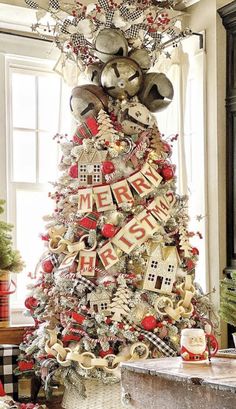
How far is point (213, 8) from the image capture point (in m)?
4.52

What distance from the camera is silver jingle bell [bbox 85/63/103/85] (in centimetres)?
384

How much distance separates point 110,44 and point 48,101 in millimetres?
1041

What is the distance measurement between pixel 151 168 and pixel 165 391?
1.76m

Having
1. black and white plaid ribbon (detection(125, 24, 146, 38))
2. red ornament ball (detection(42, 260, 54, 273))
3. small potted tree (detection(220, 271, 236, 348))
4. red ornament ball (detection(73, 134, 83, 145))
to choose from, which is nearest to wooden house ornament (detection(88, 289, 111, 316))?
red ornament ball (detection(42, 260, 54, 273))

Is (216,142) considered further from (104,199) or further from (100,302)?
(100,302)

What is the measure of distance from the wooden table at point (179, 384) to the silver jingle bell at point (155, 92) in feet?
6.09

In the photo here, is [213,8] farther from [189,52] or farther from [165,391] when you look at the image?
[165,391]

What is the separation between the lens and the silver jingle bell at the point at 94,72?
3840 millimetres

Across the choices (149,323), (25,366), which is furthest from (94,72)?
(25,366)

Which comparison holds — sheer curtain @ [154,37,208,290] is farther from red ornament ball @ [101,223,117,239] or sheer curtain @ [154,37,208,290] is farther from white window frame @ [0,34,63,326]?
red ornament ball @ [101,223,117,239]

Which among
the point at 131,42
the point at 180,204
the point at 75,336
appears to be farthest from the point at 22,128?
the point at 75,336

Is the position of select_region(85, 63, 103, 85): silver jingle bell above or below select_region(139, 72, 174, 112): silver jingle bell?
above

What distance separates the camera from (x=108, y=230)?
3564 mm

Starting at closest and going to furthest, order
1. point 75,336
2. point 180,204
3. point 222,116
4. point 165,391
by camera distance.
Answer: point 165,391 → point 75,336 → point 180,204 → point 222,116
